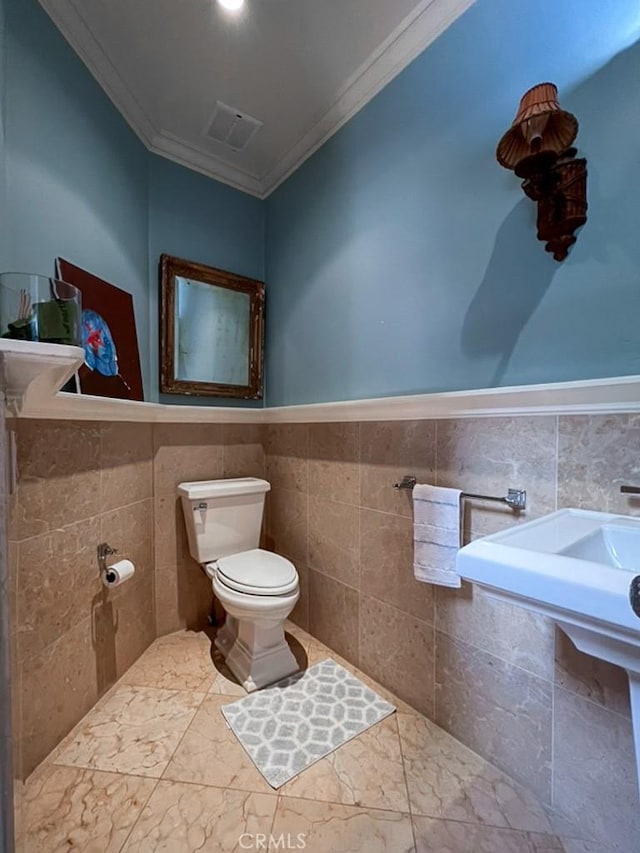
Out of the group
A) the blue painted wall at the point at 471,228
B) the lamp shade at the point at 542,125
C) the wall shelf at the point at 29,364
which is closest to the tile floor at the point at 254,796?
the wall shelf at the point at 29,364

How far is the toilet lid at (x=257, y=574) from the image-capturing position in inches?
58.7

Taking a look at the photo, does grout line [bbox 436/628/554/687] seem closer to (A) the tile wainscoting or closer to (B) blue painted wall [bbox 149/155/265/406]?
(A) the tile wainscoting

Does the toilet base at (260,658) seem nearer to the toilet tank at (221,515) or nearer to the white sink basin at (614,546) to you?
the toilet tank at (221,515)

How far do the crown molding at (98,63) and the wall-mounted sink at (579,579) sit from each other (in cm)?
220

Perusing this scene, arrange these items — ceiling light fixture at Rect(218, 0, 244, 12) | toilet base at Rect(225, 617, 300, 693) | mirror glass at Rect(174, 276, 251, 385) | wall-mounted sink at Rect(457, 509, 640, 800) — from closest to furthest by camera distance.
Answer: wall-mounted sink at Rect(457, 509, 640, 800), ceiling light fixture at Rect(218, 0, 244, 12), toilet base at Rect(225, 617, 300, 693), mirror glass at Rect(174, 276, 251, 385)

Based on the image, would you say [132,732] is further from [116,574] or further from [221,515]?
[221,515]

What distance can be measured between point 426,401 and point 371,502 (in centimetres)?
52

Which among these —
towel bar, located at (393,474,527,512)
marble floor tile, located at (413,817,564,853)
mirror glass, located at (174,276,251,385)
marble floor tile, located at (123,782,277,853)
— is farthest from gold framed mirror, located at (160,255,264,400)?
marble floor tile, located at (413,817,564,853)

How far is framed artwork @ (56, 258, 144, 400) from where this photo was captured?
4.79 ft

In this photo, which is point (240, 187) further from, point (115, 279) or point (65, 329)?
point (65, 329)

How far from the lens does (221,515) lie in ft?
6.15

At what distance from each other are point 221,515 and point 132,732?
0.88 meters

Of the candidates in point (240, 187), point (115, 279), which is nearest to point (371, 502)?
point (115, 279)

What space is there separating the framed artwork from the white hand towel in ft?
4.56
